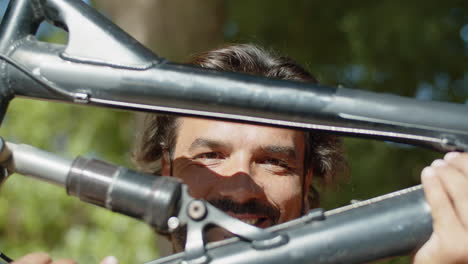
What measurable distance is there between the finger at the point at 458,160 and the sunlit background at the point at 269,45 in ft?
6.99

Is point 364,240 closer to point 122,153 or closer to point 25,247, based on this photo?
point 122,153

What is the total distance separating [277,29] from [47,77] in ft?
10.4

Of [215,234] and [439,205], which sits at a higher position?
[439,205]

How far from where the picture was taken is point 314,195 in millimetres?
2262

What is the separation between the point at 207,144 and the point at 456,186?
0.76 metres

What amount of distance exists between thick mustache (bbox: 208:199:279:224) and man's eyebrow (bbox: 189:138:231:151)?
0.46ft

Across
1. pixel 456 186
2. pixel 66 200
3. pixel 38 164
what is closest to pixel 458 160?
pixel 456 186

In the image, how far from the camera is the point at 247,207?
1451 mm

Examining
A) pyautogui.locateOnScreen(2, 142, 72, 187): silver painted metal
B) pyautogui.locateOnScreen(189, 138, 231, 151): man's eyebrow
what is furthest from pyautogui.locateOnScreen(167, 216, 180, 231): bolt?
pyautogui.locateOnScreen(189, 138, 231, 151): man's eyebrow

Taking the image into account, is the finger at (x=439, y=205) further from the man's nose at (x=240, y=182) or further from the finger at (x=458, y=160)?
the man's nose at (x=240, y=182)

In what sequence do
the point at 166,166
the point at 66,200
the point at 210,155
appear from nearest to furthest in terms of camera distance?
the point at 210,155
the point at 166,166
the point at 66,200

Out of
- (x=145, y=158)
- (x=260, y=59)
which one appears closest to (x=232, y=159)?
(x=260, y=59)

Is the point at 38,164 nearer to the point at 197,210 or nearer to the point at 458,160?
the point at 197,210

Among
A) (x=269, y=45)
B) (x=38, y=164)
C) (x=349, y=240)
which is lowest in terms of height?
(x=38, y=164)
